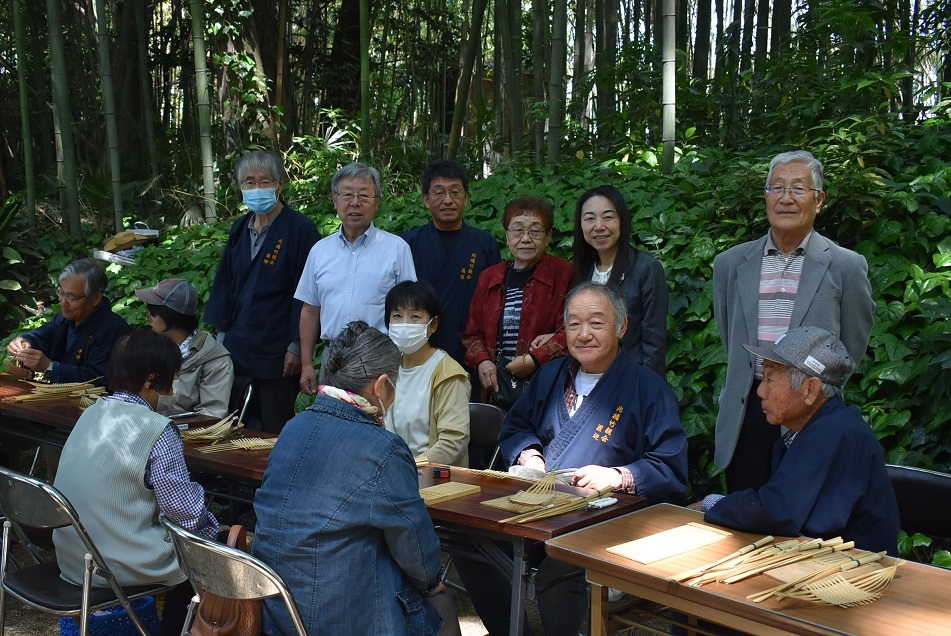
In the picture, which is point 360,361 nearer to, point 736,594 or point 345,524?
point 345,524

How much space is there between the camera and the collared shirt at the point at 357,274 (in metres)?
4.12

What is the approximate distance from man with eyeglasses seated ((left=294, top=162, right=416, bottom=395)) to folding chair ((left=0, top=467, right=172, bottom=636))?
1.50m

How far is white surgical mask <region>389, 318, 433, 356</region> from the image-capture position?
3334 mm

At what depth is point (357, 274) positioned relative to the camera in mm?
4145

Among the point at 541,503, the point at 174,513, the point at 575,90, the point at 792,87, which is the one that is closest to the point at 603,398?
the point at 541,503

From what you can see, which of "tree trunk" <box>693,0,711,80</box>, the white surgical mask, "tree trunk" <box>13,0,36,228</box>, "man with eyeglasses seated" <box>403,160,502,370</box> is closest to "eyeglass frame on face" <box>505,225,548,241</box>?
"man with eyeglasses seated" <box>403,160,502,370</box>

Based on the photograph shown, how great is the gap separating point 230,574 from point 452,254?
2405mm

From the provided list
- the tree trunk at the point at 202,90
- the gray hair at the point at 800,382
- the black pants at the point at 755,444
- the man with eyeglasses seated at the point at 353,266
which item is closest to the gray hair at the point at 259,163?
the man with eyeglasses seated at the point at 353,266

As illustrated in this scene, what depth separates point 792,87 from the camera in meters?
5.70

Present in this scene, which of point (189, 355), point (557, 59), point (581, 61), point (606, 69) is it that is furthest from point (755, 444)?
point (581, 61)

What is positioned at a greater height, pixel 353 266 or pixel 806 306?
pixel 353 266

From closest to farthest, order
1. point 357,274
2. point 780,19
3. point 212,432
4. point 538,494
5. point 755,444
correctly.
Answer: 1. point 538,494
2. point 755,444
3. point 212,432
4. point 357,274
5. point 780,19

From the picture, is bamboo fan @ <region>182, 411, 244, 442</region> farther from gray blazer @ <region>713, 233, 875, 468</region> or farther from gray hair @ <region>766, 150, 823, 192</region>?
gray hair @ <region>766, 150, 823, 192</region>

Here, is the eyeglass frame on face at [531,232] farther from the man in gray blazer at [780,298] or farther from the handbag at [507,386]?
the man in gray blazer at [780,298]
